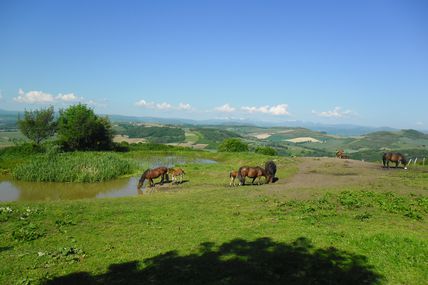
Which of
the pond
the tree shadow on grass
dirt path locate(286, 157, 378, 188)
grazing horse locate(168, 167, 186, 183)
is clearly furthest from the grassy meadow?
grazing horse locate(168, 167, 186, 183)

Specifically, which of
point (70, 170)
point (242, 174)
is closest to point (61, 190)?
point (70, 170)

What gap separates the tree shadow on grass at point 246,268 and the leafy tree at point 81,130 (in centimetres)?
5139

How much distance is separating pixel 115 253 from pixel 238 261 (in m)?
4.26

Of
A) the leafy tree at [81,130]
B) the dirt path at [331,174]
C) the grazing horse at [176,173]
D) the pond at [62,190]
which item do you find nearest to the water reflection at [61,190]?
the pond at [62,190]

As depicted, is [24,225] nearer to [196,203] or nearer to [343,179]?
[196,203]

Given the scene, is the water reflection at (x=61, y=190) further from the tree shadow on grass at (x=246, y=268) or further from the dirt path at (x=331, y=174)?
the tree shadow on grass at (x=246, y=268)

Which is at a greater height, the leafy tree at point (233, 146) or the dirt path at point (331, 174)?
the dirt path at point (331, 174)

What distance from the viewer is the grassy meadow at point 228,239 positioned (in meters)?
9.28

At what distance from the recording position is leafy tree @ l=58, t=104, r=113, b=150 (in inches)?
2233

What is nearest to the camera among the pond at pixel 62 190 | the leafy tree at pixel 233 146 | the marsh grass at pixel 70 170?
the pond at pixel 62 190

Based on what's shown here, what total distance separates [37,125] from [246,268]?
61.6m

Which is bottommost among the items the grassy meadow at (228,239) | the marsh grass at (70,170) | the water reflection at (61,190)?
the water reflection at (61,190)

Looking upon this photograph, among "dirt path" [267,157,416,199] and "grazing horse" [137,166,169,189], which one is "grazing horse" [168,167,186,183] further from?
"dirt path" [267,157,416,199]

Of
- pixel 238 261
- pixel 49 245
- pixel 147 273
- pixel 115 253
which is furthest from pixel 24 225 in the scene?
pixel 238 261
